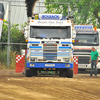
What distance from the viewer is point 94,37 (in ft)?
64.4

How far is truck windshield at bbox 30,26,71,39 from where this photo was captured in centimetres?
1548

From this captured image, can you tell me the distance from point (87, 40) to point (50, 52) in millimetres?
4736

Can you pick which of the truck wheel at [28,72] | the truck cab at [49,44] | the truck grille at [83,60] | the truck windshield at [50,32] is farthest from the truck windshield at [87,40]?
the truck wheel at [28,72]

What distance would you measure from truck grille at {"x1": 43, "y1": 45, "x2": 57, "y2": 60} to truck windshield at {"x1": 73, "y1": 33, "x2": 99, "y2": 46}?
4.48 meters

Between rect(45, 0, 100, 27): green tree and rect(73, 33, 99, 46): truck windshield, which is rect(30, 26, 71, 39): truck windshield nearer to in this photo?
rect(73, 33, 99, 46): truck windshield

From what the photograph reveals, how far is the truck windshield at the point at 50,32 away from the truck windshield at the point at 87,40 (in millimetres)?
4258

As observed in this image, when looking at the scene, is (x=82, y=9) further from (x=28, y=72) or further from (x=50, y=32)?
(x=28, y=72)

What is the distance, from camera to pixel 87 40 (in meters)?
19.7

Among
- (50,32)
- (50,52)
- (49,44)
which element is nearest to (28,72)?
(50,52)

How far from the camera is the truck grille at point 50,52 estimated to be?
51.2ft

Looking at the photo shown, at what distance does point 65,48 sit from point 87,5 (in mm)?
17234

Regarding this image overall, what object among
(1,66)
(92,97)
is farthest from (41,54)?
(1,66)

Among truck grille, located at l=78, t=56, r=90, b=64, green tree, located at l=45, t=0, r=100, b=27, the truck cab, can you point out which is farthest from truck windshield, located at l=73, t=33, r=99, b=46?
green tree, located at l=45, t=0, r=100, b=27

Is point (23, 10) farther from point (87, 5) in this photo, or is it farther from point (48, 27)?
point (48, 27)
